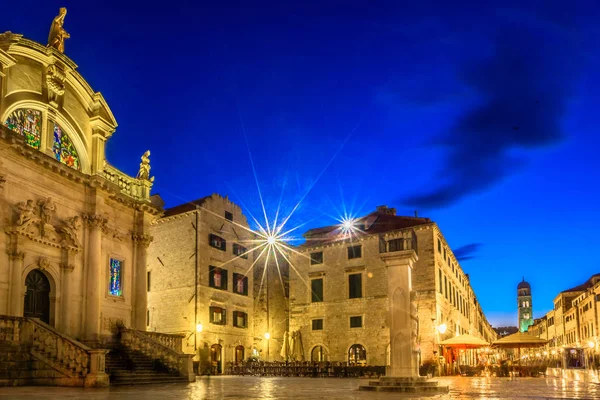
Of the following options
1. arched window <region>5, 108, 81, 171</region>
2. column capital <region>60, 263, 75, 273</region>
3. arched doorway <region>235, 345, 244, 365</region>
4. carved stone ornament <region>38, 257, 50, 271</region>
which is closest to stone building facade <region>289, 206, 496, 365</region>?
arched doorway <region>235, 345, 244, 365</region>

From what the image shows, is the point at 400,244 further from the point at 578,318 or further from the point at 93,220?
the point at 578,318

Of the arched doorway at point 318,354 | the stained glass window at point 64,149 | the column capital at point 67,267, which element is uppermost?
the stained glass window at point 64,149

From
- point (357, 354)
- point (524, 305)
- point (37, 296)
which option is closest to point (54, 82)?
point (37, 296)

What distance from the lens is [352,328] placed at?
4306 centimetres

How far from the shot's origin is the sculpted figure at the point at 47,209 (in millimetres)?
22952

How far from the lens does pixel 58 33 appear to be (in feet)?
→ 84.8

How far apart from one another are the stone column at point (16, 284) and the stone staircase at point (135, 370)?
12.5 ft

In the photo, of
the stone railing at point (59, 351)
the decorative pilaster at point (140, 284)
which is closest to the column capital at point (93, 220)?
the decorative pilaster at point (140, 284)

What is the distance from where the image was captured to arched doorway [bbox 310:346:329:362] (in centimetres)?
4423

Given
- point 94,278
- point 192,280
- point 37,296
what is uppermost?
point 192,280

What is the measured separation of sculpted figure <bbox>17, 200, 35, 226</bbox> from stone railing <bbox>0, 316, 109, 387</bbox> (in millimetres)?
3907

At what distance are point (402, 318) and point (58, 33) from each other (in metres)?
18.8

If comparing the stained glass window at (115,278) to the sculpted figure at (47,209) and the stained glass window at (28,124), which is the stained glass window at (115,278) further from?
the stained glass window at (28,124)

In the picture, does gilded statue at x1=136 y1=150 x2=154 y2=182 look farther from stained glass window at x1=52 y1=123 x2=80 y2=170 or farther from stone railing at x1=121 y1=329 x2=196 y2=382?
stone railing at x1=121 y1=329 x2=196 y2=382
